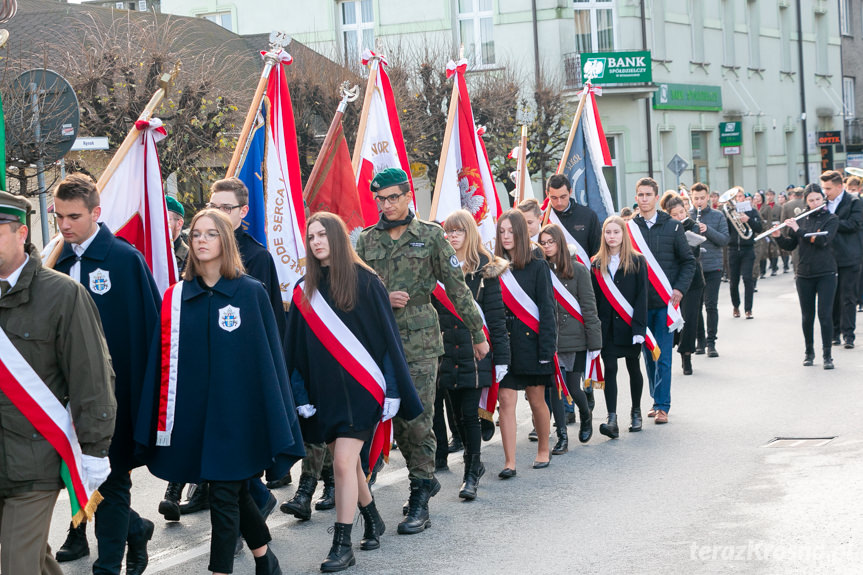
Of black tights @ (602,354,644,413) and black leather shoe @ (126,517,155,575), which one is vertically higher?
black tights @ (602,354,644,413)

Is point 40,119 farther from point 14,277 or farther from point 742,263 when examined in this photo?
point 742,263

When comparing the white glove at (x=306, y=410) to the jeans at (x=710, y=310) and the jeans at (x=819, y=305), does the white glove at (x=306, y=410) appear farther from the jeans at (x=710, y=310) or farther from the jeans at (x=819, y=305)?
the jeans at (x=710, y=310)

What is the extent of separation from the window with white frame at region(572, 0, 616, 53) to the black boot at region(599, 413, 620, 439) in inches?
1126

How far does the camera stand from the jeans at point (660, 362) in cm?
1030

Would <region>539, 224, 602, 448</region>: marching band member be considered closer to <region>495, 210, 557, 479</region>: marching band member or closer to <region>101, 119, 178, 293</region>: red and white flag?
<region>495, 210, 557, 479</region>: marching band member

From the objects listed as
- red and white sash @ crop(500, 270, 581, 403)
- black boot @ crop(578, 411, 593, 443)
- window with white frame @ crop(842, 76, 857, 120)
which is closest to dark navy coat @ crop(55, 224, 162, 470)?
red and white sash @ crop(500, 270, 581, 403)

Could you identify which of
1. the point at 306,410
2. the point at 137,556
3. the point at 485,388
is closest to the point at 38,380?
the point at 137,556

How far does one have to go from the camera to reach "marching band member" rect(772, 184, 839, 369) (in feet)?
43.1

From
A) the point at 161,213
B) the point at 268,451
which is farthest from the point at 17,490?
the point at 161,213

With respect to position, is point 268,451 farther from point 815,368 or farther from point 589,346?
point 815,368

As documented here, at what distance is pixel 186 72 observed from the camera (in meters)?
17.0

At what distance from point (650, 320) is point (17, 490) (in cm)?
707

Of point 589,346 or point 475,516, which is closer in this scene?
point 475,516

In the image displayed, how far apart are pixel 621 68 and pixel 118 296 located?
31.8 m
